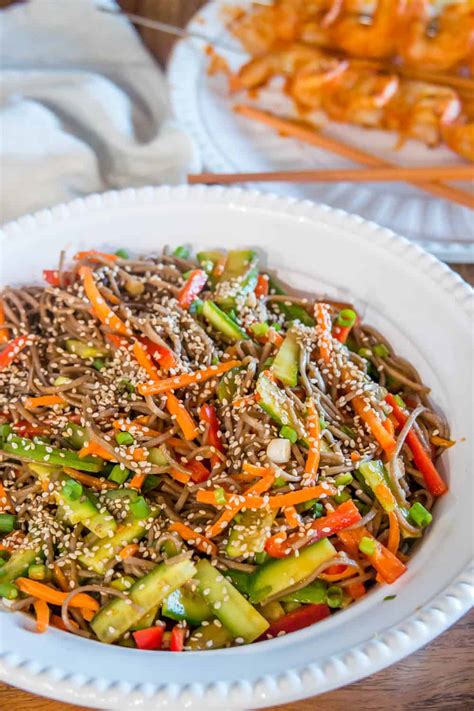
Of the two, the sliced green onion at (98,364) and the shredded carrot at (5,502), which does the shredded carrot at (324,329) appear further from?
the shredded carrot at (5,502)

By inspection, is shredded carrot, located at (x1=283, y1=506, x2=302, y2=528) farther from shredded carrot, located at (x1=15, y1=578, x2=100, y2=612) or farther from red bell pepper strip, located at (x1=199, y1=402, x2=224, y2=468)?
shredded carrot, located at (x1=15, y1=578, x2=100, y2=612)

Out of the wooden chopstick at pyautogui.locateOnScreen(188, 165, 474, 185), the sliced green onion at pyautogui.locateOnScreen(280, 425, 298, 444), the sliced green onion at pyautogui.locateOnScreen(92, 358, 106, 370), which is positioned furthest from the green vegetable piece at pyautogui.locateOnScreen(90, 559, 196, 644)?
the wooden chopstick at pyautogui.locateOnScreen(188, 165, 474, 185)

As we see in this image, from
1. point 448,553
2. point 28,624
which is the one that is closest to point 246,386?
point 448,553

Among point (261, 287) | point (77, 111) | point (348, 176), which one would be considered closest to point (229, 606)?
point (261, 287)

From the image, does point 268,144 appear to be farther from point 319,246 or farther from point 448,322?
point 448,322

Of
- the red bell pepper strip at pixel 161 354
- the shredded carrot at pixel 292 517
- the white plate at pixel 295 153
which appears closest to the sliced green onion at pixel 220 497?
the shredded carrot at pixel 292 517

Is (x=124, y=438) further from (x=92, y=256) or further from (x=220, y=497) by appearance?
(x=92, y=256)
